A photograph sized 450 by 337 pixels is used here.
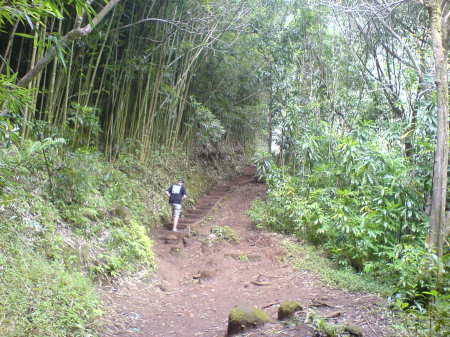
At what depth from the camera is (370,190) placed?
19.9ft

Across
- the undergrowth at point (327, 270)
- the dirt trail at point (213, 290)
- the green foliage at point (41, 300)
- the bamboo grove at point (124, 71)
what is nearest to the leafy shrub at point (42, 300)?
the green foliage at point (41, 300)

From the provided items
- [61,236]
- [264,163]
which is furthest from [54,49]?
[264,163]

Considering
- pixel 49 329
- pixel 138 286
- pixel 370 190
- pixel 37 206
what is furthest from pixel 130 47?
pixel 49 329

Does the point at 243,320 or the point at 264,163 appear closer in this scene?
the point at 243,320

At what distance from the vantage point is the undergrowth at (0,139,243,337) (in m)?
2.93

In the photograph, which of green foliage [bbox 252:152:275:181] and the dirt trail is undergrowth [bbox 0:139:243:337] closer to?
the dirt trail

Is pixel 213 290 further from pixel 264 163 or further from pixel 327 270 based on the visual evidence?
pixel 264 163

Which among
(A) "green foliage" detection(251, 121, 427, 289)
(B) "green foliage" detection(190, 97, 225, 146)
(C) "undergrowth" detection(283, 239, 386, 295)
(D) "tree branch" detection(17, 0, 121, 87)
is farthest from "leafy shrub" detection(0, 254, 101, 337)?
(B) "green foliage" detection(190, 97, 225, 146)

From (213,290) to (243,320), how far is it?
1.90 metres

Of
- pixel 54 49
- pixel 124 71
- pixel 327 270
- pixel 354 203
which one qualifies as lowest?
pixel 327 270

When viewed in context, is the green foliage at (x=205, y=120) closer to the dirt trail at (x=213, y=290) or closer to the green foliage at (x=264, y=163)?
the green foliage at (x=264, y=163)

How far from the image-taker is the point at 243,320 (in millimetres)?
3543

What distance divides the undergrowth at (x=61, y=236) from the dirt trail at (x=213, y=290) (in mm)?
379

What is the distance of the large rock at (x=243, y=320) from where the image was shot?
11.6 ft
